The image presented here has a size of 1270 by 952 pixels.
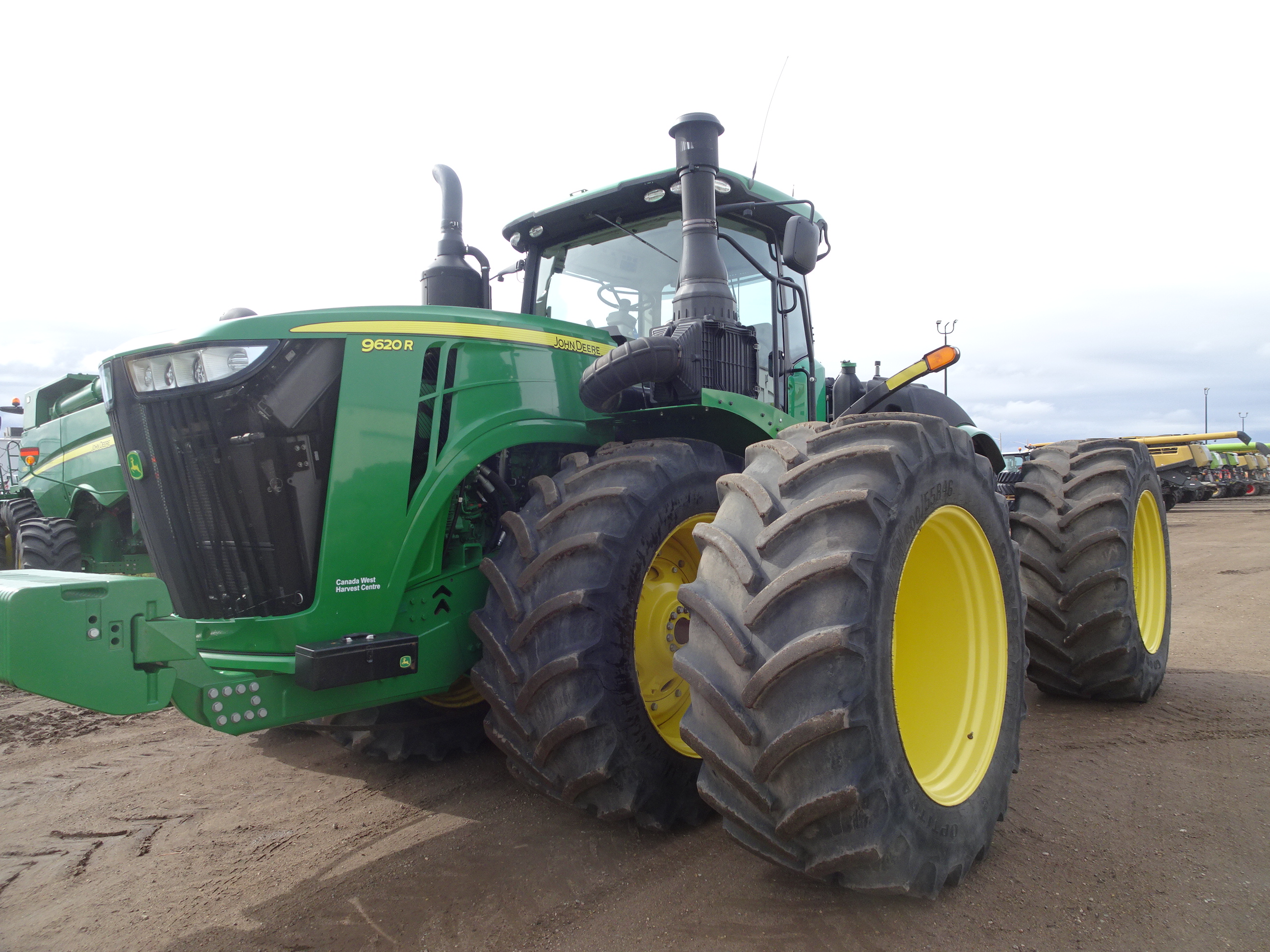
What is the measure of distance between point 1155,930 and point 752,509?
5.49 feet

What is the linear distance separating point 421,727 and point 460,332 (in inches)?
76.3

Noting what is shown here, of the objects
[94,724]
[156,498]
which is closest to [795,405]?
[156,498]

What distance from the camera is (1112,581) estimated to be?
14.6 feet

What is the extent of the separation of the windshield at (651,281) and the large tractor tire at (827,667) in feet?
5.46

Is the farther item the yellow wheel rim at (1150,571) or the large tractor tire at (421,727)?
the yellow wheel rim at (1150,571)

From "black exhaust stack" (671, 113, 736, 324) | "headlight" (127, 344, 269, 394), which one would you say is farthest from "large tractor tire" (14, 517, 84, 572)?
"black exhaust stack" (671, 113, 736, 324)

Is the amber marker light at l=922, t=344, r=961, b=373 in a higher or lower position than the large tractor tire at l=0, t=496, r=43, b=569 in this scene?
higher

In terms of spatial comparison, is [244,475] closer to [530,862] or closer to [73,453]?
[530,862]

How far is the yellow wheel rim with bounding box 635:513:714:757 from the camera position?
3291mm

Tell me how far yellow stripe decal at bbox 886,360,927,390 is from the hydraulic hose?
56.0 inches

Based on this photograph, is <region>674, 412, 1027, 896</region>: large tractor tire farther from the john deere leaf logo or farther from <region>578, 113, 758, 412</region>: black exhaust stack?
the john deere leaf logo

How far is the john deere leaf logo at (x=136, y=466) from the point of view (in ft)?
9.45

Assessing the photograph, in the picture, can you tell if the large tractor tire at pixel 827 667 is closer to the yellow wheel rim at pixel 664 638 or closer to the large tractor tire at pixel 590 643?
the large tractor tire at pixel 590 643

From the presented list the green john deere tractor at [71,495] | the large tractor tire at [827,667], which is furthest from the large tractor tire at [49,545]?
the large tractor tire at [827,667]
